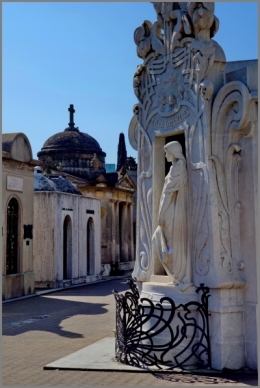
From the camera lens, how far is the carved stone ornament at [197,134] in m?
7.32

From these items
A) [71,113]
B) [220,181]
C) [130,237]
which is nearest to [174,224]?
[220,181]

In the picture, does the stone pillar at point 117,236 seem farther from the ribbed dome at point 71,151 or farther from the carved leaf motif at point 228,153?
the carved leaf motif at point 228,153

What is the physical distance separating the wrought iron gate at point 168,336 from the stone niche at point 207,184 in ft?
0.46

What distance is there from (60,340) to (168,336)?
3.23 meters

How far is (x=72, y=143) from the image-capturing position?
4091cm

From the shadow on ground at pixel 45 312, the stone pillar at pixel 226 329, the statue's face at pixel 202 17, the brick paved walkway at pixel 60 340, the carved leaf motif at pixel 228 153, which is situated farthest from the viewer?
the shadow on ground at pixel 45 312

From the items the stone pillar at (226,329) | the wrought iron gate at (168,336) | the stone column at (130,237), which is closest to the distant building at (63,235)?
the stone column at (130,237)

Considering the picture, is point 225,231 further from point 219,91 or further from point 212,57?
point 212,57

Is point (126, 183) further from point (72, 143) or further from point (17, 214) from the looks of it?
point (17, 214)

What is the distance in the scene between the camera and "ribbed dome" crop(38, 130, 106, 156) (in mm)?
40469

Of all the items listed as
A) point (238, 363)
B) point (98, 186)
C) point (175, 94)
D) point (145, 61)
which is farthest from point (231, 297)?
point (98, 186)

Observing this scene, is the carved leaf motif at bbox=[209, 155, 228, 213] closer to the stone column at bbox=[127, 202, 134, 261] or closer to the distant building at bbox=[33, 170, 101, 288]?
the distant building at bbox=[33, 170, 101, 288]

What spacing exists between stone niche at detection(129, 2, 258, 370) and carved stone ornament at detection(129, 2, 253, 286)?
0.01 meters

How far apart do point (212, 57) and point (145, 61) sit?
4.54 ft
